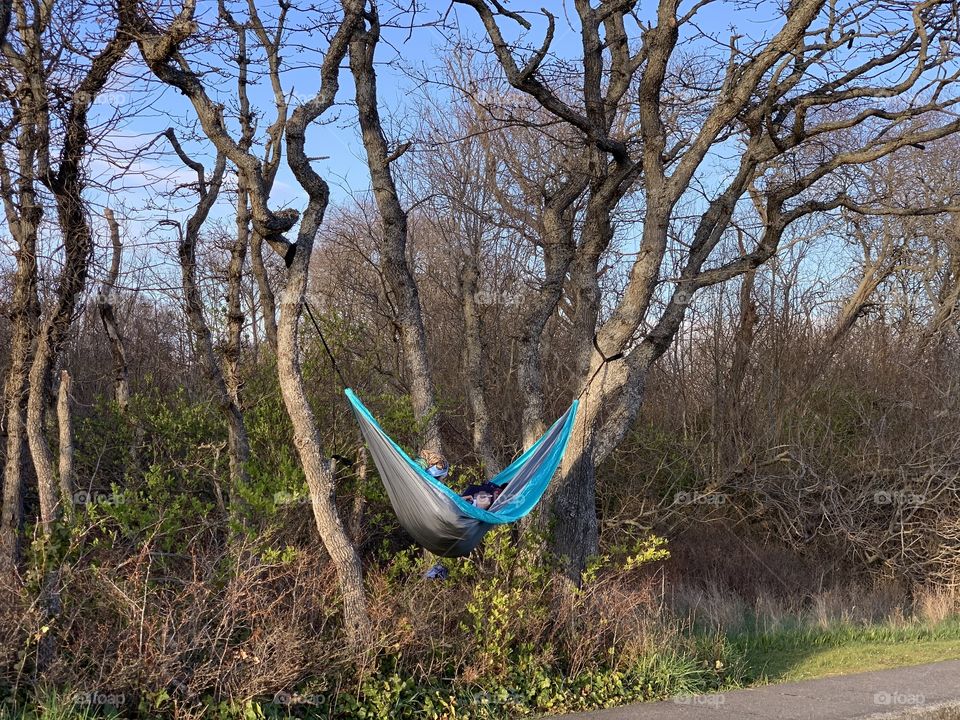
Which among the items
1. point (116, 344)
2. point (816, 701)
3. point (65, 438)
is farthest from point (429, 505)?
point (116, 344)

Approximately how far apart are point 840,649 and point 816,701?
2.66 meters

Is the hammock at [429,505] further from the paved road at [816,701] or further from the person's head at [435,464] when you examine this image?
the paved road at [816,701]

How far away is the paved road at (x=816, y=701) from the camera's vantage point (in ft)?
23.4

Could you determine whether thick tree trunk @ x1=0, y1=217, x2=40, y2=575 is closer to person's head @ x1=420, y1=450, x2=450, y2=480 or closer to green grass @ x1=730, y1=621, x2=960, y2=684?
person's head @ x1=420, y1=450, x2=450, y2=480

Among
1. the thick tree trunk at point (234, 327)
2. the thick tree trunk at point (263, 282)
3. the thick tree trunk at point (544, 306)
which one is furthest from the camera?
the thick tree trunk at point (263, 282)

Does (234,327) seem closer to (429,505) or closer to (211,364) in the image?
(211,364)

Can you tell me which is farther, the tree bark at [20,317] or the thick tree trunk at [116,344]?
the thick tree trunk at [116,344]

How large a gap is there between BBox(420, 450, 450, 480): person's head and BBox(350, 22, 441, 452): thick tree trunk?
34 centimetres

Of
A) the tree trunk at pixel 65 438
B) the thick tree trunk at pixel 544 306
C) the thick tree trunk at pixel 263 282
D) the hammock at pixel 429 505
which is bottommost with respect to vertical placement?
the hammock at pixel 429 505

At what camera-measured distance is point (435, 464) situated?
28.1 feet

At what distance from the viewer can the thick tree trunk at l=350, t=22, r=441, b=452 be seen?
9422 mm

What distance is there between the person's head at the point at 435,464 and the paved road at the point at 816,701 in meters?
2.29

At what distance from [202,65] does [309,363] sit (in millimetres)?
3323

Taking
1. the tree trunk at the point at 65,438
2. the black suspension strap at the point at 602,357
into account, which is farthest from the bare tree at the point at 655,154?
the tree trunk at the point at 65,438
